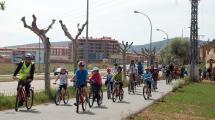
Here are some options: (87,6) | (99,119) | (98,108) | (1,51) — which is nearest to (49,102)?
(98,108)

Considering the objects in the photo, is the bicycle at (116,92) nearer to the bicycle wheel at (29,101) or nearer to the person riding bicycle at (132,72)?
the person riding bicycle at (132,72)


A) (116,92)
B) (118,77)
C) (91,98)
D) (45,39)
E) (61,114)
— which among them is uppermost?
(45,39)

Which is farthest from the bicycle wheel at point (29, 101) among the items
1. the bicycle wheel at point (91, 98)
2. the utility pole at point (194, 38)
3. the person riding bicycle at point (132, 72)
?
the utility pole at point (194, 38)

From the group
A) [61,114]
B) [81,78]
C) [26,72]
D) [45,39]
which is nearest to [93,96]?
[81,78]

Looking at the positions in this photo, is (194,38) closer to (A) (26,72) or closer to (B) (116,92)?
(B) (116,92)

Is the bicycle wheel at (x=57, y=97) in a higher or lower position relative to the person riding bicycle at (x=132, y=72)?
lower

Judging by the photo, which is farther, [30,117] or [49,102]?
[49,102]

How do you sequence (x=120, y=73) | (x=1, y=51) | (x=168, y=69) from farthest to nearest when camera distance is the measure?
(x=1, y=51)
(x=168, y=69)
(x=120, y=73)

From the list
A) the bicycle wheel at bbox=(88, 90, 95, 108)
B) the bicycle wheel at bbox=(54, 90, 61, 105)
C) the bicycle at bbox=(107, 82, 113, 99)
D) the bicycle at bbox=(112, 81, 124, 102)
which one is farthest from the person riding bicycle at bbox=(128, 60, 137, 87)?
the bicycle wheel at bbox=(54, 90, 61, 105)

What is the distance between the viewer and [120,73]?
85.0 ft

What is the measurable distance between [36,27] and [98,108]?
8216 millimetres

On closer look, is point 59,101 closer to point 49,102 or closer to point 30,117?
point 49,102

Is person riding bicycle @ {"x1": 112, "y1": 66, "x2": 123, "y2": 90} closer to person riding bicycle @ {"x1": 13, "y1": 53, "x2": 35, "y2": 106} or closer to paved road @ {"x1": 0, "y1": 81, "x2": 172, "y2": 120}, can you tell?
paved road @ {"x1": 0, "y1": 81, "x2": 172, "y2": 120}

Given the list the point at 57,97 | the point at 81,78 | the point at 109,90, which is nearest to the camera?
the point at 81,78
